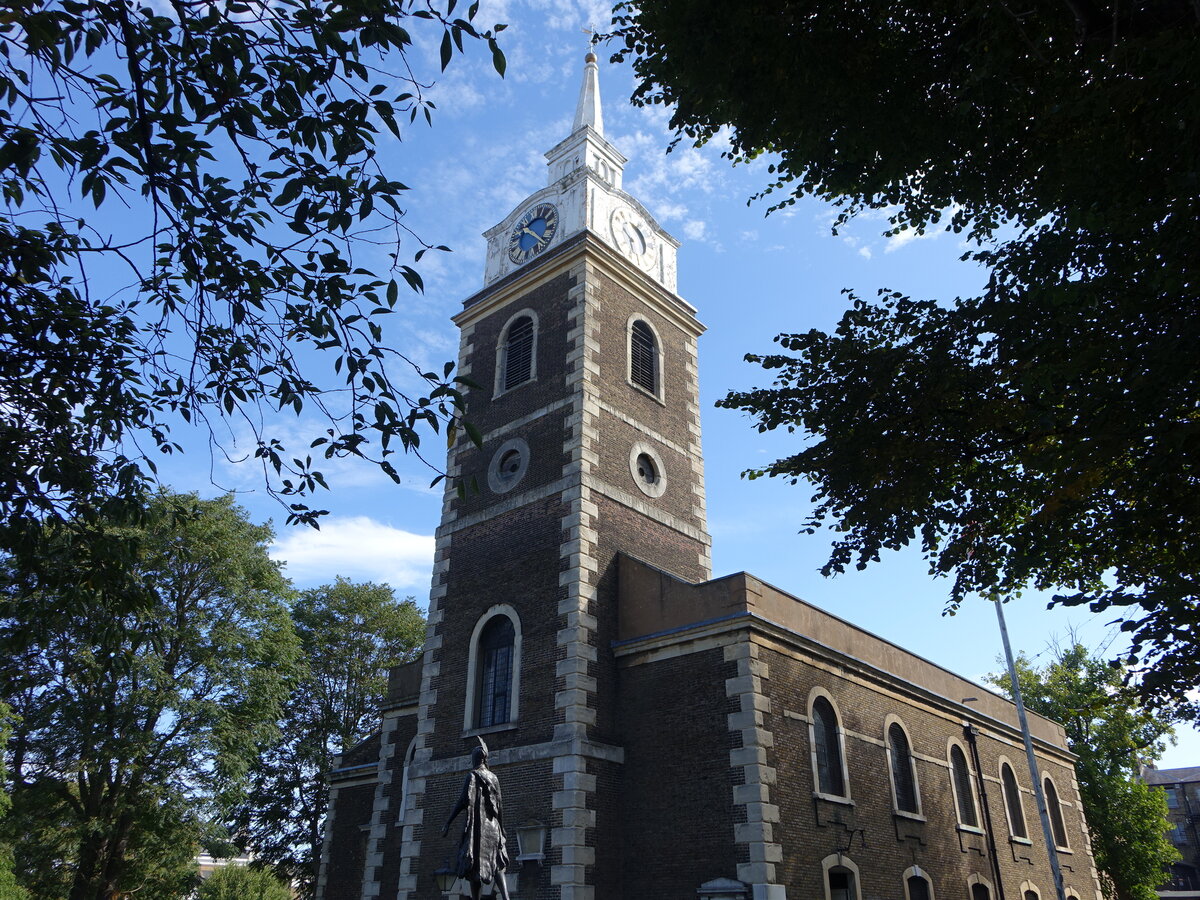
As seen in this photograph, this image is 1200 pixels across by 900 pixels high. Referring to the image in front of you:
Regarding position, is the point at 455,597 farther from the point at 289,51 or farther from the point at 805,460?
the point at 289,51

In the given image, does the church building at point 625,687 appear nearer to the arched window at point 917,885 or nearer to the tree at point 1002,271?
the arched window at point 917,885

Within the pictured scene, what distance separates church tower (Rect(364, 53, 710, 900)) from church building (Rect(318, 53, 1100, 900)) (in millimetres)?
64

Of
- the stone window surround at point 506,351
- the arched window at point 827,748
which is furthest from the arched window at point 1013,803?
the stone window surround at point 506,351

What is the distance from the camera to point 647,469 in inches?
876

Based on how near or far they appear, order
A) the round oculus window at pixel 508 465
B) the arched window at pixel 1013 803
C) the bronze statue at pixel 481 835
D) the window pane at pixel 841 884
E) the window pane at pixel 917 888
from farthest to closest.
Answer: the arched window at pixel 1013 803 → the round oculus window at pixel 508 465 → the window pane at pixel 917 888 → the window pane at pixel 841 884 → the bronze statue at pixel 481 835

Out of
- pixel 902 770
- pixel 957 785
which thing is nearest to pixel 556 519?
pixel 902 770

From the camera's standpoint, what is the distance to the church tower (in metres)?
17.4

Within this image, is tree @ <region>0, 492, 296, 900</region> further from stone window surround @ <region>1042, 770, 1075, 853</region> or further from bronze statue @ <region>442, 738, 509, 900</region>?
stone window surround @ <region>1042, 770, 1075, 853</region>

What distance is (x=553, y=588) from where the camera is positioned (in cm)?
1902

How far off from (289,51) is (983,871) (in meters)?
23.8

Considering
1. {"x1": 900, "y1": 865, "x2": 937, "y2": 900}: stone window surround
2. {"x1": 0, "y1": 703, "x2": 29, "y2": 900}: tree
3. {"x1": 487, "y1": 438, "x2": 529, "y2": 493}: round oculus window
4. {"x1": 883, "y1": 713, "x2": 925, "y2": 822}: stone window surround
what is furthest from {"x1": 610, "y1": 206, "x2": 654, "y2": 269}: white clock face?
{"x1": 0, "y1": 703, "x2": 29, "y2": 900}: tree

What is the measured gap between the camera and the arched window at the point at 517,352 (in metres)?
22.9

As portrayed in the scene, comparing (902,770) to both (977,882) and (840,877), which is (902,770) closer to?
(977,882)

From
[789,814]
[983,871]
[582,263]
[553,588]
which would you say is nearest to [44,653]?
[553,588]
